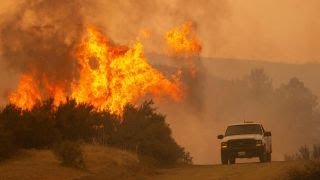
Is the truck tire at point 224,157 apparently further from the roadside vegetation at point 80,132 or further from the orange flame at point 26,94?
the orange flame at point 26,94

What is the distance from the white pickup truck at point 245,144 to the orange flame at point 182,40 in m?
18.8

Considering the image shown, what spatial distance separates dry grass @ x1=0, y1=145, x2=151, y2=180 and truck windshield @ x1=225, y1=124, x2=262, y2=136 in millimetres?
6072

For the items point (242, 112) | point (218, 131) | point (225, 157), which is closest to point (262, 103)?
point (242, 112)

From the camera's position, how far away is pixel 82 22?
2057 inches

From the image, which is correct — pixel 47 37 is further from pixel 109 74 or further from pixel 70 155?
pixel 70 155

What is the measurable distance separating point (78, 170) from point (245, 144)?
12.4 meters

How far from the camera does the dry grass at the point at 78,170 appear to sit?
865 inches

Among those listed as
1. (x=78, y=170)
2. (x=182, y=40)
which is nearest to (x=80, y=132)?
(x=78, y=170)

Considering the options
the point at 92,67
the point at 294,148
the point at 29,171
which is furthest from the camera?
the point at 294,148

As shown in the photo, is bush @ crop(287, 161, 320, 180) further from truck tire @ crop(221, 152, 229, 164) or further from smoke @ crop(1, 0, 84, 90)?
smoke @ crop(1, 0, 84, 90)

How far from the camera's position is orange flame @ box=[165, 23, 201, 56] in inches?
2078

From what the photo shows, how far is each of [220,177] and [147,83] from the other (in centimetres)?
2550

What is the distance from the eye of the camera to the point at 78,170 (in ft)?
79.8

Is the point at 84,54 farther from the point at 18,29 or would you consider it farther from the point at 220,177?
the point at 220,177
